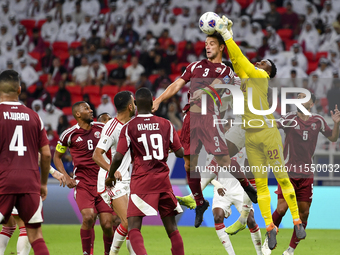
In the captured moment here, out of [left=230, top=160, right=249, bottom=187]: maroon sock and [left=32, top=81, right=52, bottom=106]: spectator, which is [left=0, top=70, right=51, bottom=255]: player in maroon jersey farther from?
[left=32, top=81, right=52, bottom=106]: spectator

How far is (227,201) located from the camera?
28.3 feet

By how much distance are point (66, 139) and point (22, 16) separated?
44.5ft

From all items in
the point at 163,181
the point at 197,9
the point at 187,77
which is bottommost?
the point at 163,181

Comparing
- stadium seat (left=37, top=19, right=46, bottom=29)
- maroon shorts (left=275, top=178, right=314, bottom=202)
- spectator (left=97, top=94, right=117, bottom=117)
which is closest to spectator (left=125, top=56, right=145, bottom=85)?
spectator (left=97, top=94, right=117, bottom=117)

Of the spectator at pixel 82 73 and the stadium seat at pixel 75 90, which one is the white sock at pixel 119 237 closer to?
the stadium seat at pixel 75 90

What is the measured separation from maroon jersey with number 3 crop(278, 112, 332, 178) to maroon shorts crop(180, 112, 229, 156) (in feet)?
5.35

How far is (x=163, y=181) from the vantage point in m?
5.83

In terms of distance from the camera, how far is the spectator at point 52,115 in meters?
15.0

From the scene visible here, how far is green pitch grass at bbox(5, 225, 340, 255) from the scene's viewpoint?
353 inches

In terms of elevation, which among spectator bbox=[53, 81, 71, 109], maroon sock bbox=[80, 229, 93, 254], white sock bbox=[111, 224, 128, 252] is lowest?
maroon sock bbox=[80, 229, 93, 254]

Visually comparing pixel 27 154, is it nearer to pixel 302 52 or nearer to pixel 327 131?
pixel 327 131

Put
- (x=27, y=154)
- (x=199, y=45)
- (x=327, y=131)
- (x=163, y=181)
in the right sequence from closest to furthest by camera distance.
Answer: (x=27, y=154) → (x=163, y=181) → (x=327, y=131) → (x=199, y=45)

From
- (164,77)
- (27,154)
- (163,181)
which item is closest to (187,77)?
(163,181)

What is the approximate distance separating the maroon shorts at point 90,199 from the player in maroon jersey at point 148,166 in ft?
5.95
